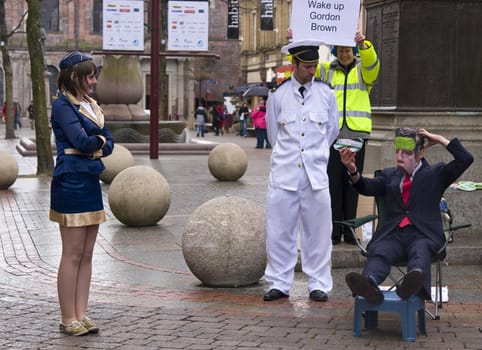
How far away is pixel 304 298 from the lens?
28.0ft

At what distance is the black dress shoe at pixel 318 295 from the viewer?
8344 mm

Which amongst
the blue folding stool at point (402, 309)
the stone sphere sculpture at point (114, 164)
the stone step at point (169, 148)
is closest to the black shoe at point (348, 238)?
the blue folding stool at point (402, 309)

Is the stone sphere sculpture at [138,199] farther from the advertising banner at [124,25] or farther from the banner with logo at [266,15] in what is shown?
the banner with logo at [266,15]

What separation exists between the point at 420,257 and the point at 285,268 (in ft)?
4.80

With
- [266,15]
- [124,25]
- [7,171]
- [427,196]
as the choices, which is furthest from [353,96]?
[266,15]

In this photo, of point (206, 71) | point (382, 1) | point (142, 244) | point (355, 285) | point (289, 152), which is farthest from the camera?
point (206, 71)

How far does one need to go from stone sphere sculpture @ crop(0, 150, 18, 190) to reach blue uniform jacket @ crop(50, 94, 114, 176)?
459 inches

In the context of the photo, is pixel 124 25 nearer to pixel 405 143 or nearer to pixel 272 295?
pixel 272 295

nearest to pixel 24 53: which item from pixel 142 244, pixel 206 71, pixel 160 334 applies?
pixel 206 71

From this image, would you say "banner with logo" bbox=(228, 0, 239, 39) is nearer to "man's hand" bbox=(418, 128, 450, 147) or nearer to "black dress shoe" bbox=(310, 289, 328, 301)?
"black dress shoe" bbox=(310, 289, 328, 301)

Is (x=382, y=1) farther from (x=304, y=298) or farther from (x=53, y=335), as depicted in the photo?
(x=53, y=335)

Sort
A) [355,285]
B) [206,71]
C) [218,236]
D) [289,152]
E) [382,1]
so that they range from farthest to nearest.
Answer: [206,71] → [382,1] → [218,236] → [289,152] → [355,285]

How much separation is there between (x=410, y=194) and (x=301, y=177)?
3.31 feet

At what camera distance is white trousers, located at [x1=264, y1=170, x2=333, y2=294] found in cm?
832
